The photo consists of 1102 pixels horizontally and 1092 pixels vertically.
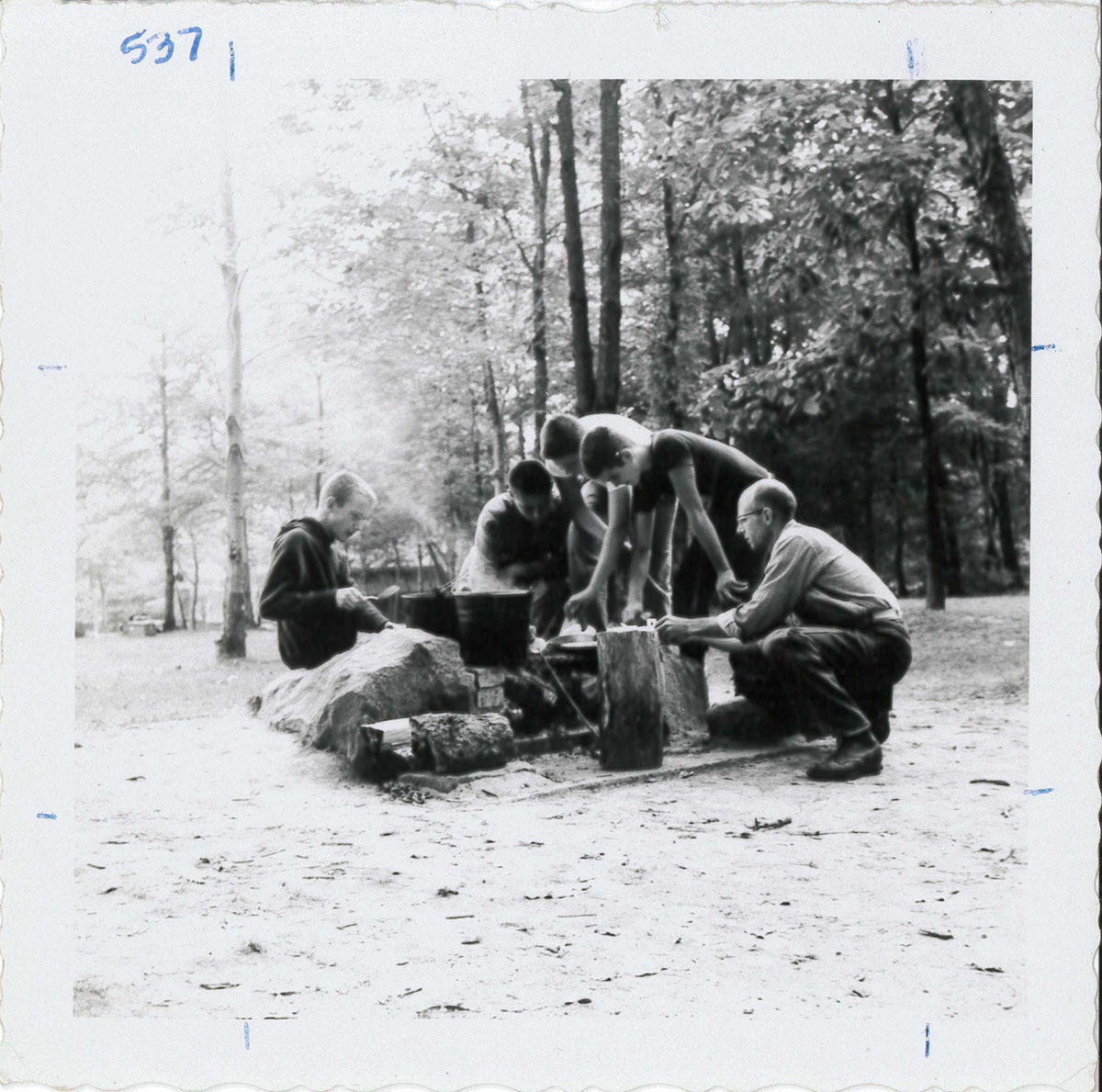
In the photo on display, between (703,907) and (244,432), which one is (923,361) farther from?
(244,432)

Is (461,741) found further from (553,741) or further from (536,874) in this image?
(536,874)

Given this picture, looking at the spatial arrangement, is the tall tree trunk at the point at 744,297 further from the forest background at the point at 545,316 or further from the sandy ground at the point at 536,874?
the sandy ground at the point at 536,874

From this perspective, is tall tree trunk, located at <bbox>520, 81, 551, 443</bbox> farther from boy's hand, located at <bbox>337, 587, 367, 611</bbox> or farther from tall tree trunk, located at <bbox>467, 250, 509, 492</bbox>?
boy's hand, located at <bbox>337, 587, 367, 611</bbox>

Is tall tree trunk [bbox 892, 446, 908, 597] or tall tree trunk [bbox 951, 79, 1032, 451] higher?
tall tree trunk [bbox 951, 79, 1032, 451]

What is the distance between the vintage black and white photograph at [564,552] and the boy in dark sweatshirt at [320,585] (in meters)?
0.02

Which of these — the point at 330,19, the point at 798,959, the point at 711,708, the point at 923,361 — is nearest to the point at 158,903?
the point at 798,959

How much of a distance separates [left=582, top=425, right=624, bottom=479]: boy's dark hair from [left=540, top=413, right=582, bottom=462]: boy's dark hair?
4 cm

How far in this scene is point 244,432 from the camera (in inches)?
127

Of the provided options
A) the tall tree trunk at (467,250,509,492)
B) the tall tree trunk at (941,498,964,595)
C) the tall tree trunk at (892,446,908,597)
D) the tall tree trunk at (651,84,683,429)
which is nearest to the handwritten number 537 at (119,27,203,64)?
the tall tree trunk at (467,250,509,492)

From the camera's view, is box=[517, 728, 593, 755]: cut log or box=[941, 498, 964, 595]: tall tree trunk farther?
box=[517, 728, 593, 755]: cut log

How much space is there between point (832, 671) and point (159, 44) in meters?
2.98

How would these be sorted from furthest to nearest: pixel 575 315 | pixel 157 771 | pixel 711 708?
pixel 711 708 < pixel 575 315 < pixel 157 771

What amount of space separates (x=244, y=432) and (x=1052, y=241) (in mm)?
2611

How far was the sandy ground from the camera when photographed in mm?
2717
